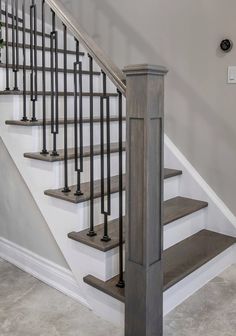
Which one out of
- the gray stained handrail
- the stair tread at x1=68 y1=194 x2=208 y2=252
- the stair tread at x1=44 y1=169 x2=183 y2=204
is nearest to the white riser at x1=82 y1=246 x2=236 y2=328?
the stair tread at x1=68 y1=194 x2=208 y2=252

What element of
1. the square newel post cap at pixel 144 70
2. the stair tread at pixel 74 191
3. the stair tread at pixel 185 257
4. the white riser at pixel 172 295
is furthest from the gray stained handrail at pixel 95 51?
the white riser at pixel 172 295

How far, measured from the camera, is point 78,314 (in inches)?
82.5

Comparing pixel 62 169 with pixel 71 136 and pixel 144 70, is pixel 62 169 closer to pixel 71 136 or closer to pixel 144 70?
pixel 71 136

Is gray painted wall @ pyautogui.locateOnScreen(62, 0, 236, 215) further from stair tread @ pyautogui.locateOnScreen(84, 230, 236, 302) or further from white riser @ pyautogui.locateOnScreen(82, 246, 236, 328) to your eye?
white riser @ pyautogui.locateOnScreen(82, 246, 236, 328)

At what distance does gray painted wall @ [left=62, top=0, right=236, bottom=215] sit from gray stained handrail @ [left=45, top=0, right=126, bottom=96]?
3.52ft

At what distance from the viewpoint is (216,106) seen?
2709 millimetres

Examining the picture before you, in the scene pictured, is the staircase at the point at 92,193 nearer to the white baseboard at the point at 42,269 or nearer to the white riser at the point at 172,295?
the white riser at the point at 172,295

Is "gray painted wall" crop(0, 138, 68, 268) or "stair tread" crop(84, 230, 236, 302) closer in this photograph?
"stair tread" crop(84, 230, 236, 302)

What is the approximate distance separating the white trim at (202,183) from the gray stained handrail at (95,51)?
1.26m

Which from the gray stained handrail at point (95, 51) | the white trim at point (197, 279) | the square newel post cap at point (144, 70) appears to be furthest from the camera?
the white trim at point (197, 279)

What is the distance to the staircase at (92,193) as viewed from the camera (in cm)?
201

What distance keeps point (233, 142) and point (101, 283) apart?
139cm

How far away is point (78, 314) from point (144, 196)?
2.90 ft

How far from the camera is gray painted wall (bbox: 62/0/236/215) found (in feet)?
8.69
